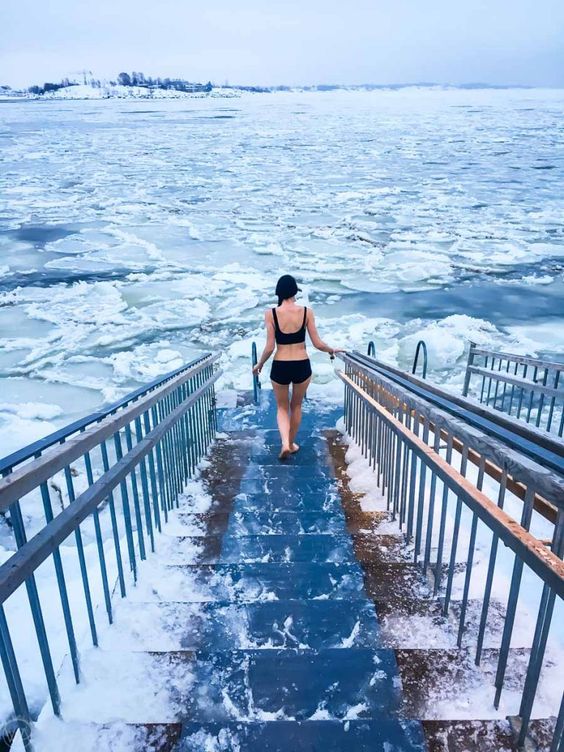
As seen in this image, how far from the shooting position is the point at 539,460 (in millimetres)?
1973

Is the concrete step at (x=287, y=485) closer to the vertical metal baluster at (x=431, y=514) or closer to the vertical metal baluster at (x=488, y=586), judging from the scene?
the vertical metal baluster at (x=431, y=514)

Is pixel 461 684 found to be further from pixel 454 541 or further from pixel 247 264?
pixel 247 264

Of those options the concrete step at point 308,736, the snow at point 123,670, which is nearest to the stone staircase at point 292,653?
the concrete step at point 308,736

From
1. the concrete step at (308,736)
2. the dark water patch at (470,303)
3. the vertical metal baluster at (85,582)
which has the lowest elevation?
the dark water patch at (470,303)

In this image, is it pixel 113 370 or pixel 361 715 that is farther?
pixel 113 370

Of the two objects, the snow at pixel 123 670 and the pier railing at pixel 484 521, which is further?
the snow at pixel 123 670

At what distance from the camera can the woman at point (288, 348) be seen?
5.10 m

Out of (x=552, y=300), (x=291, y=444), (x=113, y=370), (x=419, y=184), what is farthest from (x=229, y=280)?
(x=419, y=184)

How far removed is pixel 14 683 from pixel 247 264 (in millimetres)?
17130

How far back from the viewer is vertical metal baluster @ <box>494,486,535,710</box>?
6.39 ft

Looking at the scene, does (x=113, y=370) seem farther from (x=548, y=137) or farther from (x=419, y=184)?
(x=548, y=137)

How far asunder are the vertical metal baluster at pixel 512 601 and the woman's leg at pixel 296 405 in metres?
3.57

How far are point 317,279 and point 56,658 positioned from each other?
14992 millimetres

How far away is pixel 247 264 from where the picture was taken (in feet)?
60.4
